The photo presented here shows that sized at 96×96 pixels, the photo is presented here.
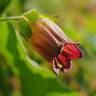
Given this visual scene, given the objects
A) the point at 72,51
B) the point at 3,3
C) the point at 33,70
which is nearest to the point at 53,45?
the point at 72,51

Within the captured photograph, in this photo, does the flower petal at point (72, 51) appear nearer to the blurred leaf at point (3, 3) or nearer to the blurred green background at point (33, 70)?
the blurred green background at point (33, 70)

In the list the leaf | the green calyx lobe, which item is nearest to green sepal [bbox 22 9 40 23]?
the green calyx lobe

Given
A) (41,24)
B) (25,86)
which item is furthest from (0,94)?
(41,24)

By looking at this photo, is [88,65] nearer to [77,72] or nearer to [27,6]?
[77,72]

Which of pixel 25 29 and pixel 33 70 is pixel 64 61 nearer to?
pixel 25 29

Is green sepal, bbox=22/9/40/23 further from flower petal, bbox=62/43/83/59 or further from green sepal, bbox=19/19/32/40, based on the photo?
flower petal, bbox=62/43/83/59

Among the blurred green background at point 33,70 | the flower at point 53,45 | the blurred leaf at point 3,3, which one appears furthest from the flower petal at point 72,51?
the blurred leaf at point 3,3

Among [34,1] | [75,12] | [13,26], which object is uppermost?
[13,26]
